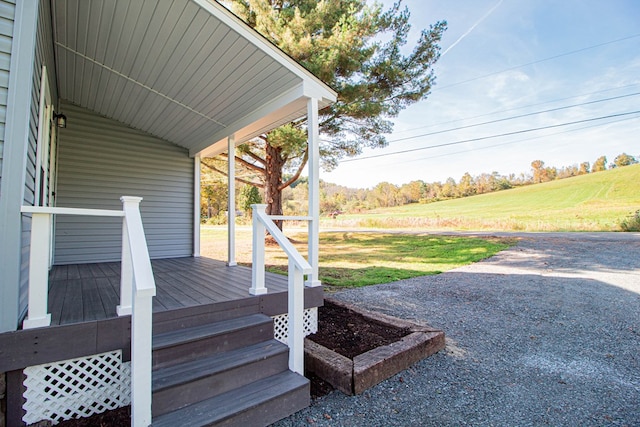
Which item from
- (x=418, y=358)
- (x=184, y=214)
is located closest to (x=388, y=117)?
(x=184, y=214)

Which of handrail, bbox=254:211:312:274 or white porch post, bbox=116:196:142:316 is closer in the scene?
white porch post, bbox=116:196:142:316

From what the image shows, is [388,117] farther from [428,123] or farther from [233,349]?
[428,123]

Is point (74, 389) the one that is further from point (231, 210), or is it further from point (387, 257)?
point (387, 257)

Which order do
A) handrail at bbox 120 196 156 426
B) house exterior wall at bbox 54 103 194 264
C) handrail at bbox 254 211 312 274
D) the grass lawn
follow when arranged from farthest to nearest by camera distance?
the grass lawn, house exterior wall at bbox 54 103 194 264, handrail at bbox 254 211 312 274, handrail at bbox 120 196 156 426

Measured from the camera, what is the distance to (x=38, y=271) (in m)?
1.78

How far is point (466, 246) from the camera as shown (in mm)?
10523

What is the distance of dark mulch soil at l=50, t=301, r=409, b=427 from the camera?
2.11 meters

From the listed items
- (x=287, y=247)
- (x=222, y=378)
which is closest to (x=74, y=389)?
(x=222, y=378)

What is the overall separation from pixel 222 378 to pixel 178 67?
3.46 meters

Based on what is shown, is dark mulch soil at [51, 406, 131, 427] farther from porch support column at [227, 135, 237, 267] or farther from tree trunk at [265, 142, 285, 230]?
tree trunk at [265, 142, 285, 230]

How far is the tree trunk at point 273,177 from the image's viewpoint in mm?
10922

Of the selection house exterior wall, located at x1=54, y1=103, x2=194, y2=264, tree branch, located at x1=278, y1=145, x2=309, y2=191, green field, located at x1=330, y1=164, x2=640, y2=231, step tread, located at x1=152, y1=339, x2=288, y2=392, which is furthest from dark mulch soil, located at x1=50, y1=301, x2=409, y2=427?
green field, located at x1=330, y1=164, x2=640, y2=231

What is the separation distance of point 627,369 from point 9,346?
4.67 metres

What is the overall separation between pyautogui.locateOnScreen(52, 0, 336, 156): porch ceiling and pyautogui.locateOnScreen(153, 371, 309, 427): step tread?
9.19ft
